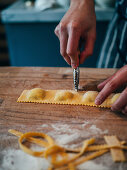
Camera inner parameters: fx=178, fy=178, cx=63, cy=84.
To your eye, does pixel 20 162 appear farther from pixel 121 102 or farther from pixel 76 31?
pixel 76 31

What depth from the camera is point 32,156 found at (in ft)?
2.18

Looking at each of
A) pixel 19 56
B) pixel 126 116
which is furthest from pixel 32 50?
pixel 126 116

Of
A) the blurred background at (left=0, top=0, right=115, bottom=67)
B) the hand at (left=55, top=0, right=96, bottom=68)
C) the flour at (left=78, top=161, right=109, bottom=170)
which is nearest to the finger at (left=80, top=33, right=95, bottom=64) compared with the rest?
the hand at (left=55, top=0, right=96, bottom=68)

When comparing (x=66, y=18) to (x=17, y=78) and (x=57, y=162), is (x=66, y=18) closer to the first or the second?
(x=17, y=78)

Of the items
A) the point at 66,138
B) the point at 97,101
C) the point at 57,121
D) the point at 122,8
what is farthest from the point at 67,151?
the point at 122,8

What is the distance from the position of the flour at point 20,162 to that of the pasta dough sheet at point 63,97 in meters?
0.33

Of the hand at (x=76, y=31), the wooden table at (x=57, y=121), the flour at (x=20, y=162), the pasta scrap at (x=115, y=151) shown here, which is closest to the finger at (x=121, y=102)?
the wooden table at (x=57, y=121)

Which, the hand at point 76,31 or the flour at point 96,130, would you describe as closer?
the flour at point 96,130

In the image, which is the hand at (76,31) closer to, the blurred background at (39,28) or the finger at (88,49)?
the finger at (88,49)

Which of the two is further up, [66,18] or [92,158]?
[66,18]

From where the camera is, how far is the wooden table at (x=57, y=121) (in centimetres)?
67

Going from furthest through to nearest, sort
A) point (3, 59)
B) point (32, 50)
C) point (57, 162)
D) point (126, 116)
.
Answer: point (3, 59), point (32, 50), point (126, 116), point (57, 162)

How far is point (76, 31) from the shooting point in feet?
2.89

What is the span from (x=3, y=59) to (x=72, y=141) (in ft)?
10.2
